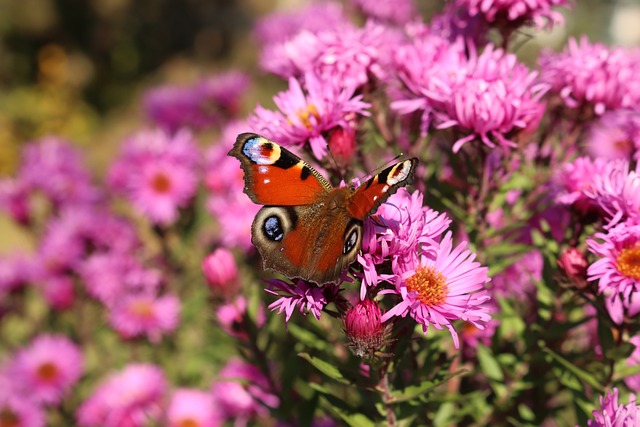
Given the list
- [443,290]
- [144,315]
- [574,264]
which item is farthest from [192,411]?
[574,264]

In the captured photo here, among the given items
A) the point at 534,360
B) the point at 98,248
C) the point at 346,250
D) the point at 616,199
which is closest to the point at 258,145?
the point at 346,250

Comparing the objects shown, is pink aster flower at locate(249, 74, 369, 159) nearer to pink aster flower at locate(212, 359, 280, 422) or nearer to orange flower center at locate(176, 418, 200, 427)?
pink aster flower at locate(212, 359, 280, 422)

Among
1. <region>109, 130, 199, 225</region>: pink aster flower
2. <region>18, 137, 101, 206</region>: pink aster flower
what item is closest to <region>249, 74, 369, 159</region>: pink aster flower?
<region>109, 130, 199, 225</region>: pink aster flower

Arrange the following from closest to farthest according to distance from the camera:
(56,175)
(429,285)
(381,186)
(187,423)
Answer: (381,186)
(429,285)
(187,423)
(56,175)

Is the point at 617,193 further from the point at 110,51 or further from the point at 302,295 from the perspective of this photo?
the point at 110,51

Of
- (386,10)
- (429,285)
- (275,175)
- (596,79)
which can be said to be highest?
(386,10)

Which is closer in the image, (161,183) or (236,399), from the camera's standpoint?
(236,399)

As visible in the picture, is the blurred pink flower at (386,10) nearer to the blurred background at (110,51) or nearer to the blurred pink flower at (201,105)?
the blurred pink flower at (201,105)
